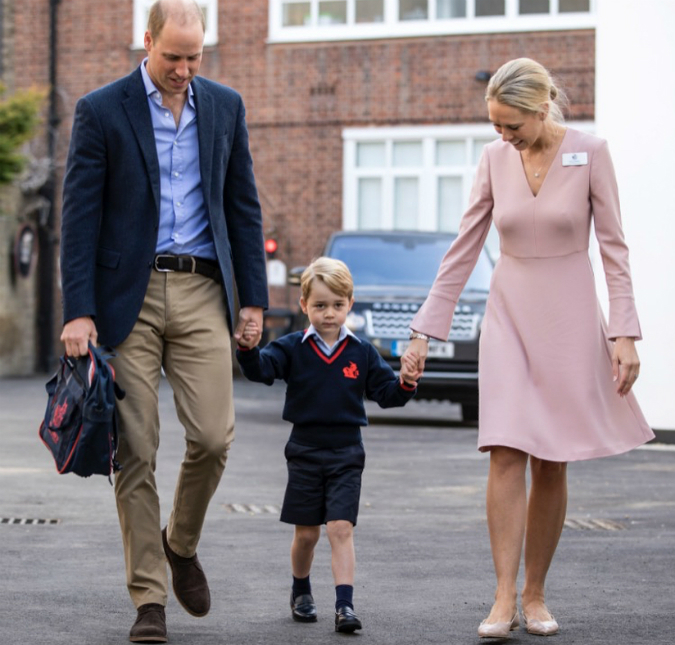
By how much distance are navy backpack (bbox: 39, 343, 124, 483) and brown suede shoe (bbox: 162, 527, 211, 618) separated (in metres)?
0.51

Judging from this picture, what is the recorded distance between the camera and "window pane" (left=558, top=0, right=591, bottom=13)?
78.7ft

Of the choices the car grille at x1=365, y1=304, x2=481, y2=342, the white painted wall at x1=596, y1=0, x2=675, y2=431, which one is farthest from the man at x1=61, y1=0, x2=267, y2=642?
the car grille at x1=365, y1=304, x2=481, y2=342

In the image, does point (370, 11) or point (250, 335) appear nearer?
point (250, 335)

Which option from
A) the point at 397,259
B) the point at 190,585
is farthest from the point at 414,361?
the point at 397,259

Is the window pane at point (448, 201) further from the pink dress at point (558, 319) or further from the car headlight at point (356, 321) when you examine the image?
the pink dress at point (558, 319)

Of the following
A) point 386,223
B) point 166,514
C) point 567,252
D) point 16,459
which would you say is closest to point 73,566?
point 166,514

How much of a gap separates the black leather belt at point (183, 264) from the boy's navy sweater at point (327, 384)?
0.38 meters

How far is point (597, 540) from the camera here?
25.8ft

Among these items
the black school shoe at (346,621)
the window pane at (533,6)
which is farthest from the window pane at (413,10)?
the black school shoe at (346,621)

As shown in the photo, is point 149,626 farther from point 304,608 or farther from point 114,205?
point 114,205

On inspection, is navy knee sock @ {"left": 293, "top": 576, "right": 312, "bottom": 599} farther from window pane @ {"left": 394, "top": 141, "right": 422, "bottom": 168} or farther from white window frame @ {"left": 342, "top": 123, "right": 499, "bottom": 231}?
window pane @ {"left": 394, "top": 141, "right": 422, "bottom": 168}

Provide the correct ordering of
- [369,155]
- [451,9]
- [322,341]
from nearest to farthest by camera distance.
→ [322,341], [451,9], [369,155]

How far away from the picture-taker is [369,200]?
25.0 m

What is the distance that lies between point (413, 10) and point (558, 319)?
1969 cm
